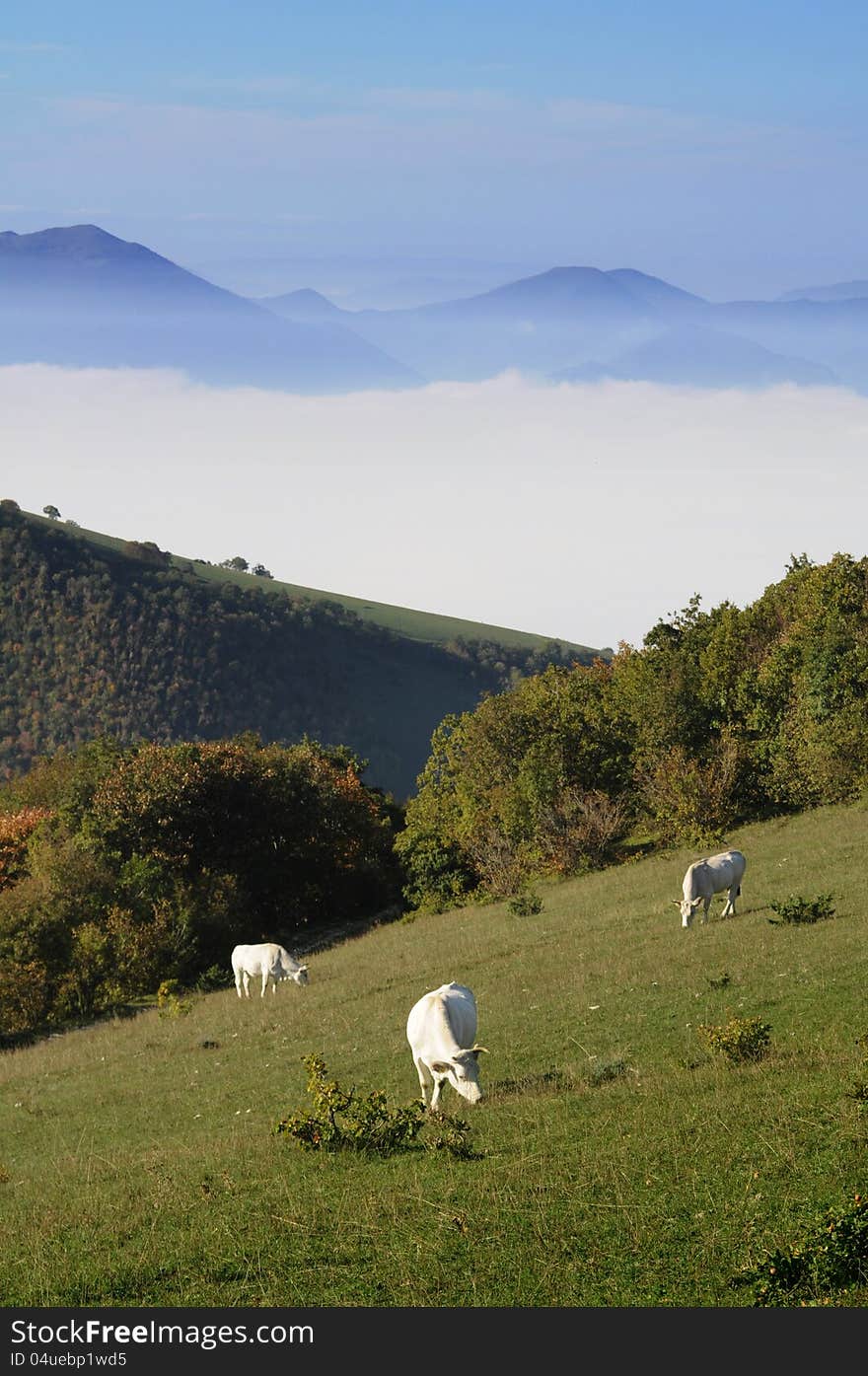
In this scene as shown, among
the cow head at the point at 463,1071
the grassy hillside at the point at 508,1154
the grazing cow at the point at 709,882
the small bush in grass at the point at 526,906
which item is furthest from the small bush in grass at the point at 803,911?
the small bush in grass at the point at 526,906

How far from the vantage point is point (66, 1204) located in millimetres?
13953

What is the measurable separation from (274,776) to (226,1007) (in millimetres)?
30073

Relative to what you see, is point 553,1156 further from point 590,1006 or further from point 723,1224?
point 590,1006

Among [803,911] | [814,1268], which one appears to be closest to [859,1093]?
[814,1268]

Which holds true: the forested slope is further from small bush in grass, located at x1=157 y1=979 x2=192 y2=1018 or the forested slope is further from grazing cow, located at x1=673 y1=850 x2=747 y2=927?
grazing cow, located at x1=673 y1=850 x2=747 y2=927

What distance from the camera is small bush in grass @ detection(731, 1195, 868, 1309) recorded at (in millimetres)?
8586

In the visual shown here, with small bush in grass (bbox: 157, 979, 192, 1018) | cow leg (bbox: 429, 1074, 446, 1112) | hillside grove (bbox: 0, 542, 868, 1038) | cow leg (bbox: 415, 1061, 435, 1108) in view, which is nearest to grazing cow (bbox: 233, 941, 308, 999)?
small bush in grass (bbox: 157, 979, 192, 1018)

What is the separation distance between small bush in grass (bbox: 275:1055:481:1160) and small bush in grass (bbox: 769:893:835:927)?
13964 mm

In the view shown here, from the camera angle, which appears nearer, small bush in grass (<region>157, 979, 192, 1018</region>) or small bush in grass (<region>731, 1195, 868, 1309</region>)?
small bush in grass (<region>731, 1195, 868, 1309</region>)

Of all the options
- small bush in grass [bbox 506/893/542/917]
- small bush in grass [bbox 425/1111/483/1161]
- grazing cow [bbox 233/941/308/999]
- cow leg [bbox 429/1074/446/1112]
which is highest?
small bush in grass [bbox 425/1111/483/1161]

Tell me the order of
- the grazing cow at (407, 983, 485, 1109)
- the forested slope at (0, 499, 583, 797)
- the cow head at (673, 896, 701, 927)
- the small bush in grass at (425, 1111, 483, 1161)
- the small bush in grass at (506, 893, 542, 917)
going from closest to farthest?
the small bush in grass at (425, 1111, 483, 1161) < the grazing cow at (407, 983, 485, 1109) < the cow head at (673, 896, 701, 927) < the small bush in grass at (506, 893, 542, 917) < the forested slope at (0, 499, 583, 797)

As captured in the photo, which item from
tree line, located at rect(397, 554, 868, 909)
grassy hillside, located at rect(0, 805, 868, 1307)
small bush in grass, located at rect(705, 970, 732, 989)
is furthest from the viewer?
tree line, located at rect(397, 554, 868, 909)

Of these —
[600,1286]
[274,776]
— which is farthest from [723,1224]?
[274,776]

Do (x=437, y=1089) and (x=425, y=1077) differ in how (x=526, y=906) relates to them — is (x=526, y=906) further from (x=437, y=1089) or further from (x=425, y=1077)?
(x=437, y=1089)
